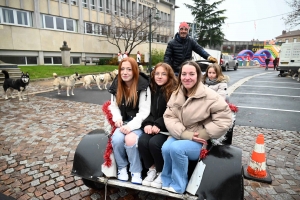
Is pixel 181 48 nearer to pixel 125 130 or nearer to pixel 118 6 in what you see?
pixel 125 130

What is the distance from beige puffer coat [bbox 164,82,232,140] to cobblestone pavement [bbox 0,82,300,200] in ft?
3.57

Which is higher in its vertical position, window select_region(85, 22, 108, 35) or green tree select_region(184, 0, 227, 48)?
green tree select_region(184, 0, 227, 48)

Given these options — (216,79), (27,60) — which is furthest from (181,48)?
(27,60)

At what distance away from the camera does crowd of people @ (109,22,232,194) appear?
2.24 metres

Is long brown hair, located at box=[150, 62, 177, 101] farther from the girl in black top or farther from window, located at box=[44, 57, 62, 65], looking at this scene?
window, located at box=[44, 57, 62, 65]

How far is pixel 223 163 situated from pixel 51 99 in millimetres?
8588

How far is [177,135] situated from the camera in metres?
2.35

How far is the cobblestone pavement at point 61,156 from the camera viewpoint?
287cm

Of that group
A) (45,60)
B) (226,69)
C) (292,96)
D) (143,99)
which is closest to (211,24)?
(226,69)

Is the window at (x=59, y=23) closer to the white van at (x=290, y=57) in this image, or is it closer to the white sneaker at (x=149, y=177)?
the white van at (x=290, y=57)

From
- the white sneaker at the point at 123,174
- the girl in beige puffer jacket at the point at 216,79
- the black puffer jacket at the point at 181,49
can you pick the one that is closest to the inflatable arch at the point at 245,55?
the black puffer jacket at the point at 181,49

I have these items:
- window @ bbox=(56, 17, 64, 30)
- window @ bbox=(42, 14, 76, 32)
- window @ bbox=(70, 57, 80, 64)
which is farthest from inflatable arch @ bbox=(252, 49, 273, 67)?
window @ bbox=(56, 17, 64, 30)

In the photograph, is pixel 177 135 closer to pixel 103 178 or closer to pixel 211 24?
pixel 103 178

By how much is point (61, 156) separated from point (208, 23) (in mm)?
45759
